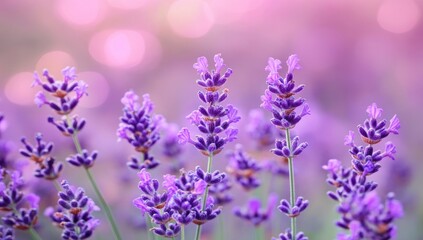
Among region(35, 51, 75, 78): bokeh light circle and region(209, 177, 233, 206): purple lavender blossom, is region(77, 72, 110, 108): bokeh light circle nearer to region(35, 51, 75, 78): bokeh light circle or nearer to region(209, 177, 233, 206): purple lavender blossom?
region(35, 51, 75, 78): bokeh light circle

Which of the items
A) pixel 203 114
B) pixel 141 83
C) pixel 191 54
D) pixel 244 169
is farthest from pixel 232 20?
pixel 203 114

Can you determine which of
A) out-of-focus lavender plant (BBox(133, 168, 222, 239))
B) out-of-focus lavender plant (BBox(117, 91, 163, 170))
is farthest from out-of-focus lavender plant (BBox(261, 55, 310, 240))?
out-of-focus lavender plant (BBox(117, 91, 163, 170))

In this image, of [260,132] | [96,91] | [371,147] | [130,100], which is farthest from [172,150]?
[96,91]

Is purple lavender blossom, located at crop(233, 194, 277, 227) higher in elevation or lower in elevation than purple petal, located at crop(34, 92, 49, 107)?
lower

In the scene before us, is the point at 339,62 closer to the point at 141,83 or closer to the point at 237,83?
the point at 237,83

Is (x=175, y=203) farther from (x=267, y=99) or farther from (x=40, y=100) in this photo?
(x=40, y=100)

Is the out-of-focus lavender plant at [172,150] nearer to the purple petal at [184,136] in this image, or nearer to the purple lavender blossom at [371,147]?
the purple petal at [184,136]

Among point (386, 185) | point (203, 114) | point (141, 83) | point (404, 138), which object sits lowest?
point (203, 114)
